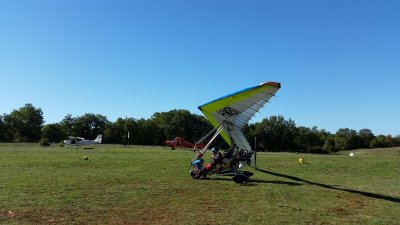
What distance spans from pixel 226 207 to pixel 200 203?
878mm

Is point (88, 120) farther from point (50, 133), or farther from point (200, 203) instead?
point (200, 203)

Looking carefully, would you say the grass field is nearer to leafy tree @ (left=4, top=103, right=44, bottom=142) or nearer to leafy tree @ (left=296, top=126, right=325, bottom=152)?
leafy tree @ (left=296, top=126, right=325, bottom=152)

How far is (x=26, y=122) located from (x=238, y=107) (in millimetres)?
119786

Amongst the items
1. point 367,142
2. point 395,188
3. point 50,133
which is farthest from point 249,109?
point 50,133

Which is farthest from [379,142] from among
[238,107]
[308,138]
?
[238,107]

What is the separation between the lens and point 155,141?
367 ft

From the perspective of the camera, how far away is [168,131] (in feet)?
362

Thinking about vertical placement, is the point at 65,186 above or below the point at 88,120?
below

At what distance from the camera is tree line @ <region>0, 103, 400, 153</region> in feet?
336

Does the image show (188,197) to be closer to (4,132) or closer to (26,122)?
(4,132)

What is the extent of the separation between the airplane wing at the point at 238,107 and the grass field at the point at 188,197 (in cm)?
239

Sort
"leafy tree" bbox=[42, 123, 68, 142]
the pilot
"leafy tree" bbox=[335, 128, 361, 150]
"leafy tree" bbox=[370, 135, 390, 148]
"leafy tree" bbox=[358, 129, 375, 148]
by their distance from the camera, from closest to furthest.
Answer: the pilot < "leafy tree" bbox=[370, 135, 390, 148] < "leafy tree" bbox=[335, 128, 361, 150] < "leafy tree" bbox=[358, 129, 375, 148] < "leafy tree" bbox=[42, 123, 68, 142]

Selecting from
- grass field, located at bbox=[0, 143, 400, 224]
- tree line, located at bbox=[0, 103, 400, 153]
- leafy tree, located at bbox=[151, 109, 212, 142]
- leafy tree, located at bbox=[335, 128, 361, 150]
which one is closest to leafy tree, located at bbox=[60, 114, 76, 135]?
tree line, located at bbox=[0, 103, 400, 153]

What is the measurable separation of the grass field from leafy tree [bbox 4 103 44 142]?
10729cm
